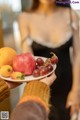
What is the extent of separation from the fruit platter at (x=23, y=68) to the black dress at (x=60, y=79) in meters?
0.05

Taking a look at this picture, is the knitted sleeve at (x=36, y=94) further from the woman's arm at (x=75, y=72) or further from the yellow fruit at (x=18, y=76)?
the woman's arm at (x=75, y=72)

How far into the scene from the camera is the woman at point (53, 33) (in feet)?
3.00

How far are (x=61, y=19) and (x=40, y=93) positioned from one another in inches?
16.1

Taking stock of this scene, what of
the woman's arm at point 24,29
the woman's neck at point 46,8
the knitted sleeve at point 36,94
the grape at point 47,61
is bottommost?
the grape at point 47,61

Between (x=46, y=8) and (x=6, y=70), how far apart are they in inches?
11.6

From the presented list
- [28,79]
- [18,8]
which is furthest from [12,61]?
[18,8]

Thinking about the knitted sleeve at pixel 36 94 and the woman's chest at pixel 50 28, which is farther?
the woman's chest at pixel 50 28

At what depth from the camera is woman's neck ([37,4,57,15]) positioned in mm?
908

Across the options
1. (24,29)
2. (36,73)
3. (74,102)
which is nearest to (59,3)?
(24,29)

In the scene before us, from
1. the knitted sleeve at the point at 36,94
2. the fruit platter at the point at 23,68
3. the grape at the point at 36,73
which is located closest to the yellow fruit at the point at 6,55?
the fruit platter at the point at 23,68

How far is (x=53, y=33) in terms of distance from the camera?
94 cm

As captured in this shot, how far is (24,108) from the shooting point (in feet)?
1.83

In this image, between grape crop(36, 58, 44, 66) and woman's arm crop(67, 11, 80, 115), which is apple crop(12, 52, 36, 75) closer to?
grape crop(36, 58, 44, 66)

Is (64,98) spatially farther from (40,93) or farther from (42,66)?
(40,93)
